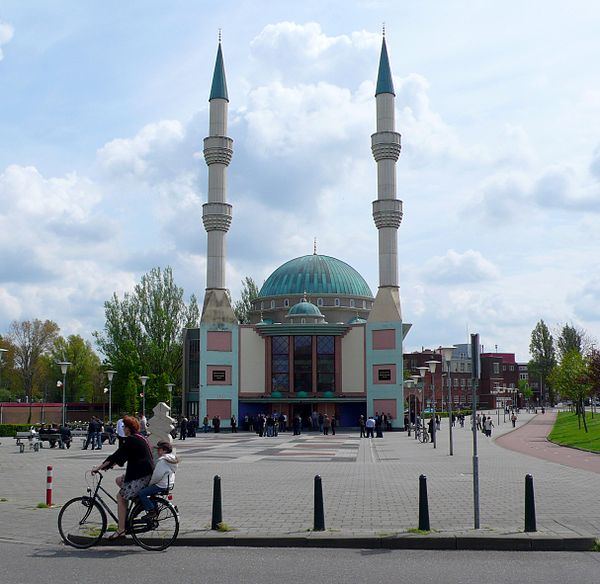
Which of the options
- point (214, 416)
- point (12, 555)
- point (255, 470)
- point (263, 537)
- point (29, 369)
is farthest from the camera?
point (29, 369)

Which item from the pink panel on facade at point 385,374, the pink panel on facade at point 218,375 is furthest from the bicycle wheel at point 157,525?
the pink panel on facade at point 218,375

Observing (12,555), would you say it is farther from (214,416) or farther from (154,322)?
(154,322)

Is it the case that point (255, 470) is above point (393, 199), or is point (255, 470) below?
below

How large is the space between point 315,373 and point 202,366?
9.25 meters

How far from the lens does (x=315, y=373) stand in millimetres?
62562

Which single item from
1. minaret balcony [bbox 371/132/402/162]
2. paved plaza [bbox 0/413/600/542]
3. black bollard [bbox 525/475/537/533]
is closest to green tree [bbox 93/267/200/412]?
minaret balcony [bbox 371/132/402/162]

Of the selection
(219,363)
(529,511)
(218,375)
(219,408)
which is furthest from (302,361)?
(529,511)

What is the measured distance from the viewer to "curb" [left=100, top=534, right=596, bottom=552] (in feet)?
33.3

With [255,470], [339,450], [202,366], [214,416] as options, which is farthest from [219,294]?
[255,470]

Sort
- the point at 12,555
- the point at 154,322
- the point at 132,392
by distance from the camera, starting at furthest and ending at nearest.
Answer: the point at 154,322 → the point at 132,392 → the point at 12,555

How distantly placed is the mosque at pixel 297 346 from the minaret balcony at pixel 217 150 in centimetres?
9

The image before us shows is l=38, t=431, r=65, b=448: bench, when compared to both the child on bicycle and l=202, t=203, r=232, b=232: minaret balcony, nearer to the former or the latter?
the child on bicycle

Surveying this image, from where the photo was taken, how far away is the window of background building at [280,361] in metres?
63.0

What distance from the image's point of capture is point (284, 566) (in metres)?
9.12
